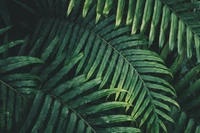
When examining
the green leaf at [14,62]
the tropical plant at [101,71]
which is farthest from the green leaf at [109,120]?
the green leaf at [14,62]

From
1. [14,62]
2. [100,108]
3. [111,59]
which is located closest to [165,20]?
[111,59]

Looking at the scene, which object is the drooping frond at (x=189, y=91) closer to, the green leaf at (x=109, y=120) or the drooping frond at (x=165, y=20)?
the drooping frond at (x=165, y=20)

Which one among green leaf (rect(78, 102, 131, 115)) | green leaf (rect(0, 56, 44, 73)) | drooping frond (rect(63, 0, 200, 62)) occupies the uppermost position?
drooping frond (rect(63, 0, 200, 62))

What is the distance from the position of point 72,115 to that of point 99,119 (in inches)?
4.1

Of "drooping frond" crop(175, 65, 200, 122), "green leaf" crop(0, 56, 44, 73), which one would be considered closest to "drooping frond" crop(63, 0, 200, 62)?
"drooping frond" crop(175, 65, 200, 122)

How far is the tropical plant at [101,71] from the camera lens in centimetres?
114

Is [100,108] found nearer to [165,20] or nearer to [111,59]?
[111,59]

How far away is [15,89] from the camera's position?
113 cm

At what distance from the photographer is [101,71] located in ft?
4.14

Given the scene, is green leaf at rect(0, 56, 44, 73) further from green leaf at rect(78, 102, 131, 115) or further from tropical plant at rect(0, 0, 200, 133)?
green leaf at rect(78, 102, 131, 115)

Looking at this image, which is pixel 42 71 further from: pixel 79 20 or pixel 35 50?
pixel 79 20

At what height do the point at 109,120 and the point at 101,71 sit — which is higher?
the point at 101,71

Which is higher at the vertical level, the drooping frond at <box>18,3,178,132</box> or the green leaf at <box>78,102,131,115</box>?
the drooping frond at <box>18,3,178,132</box>

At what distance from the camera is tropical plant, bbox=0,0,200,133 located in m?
1.14
